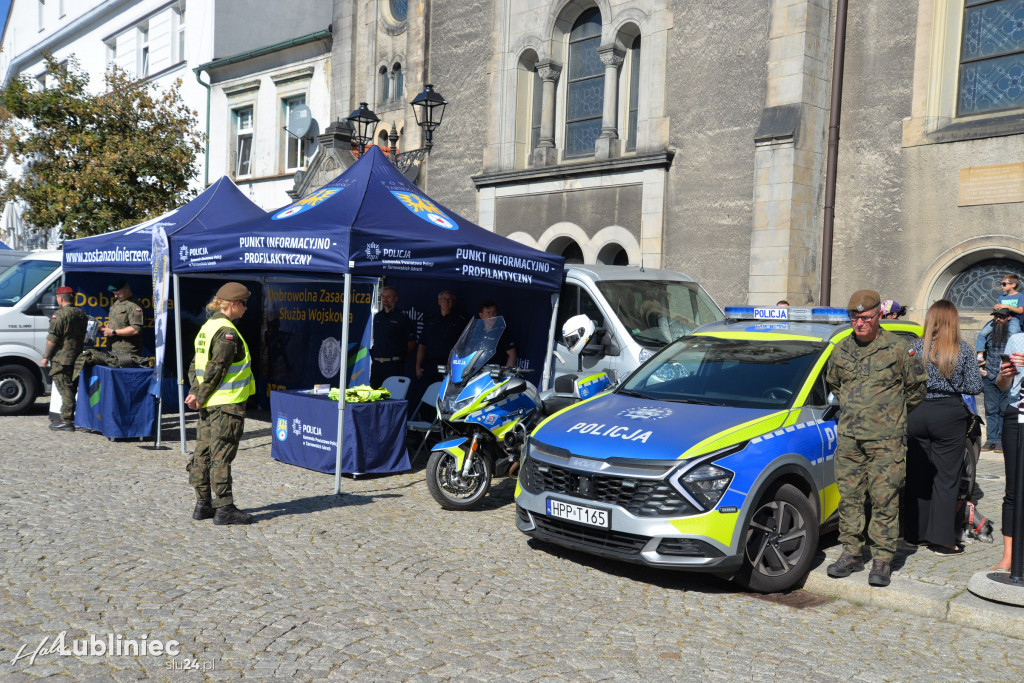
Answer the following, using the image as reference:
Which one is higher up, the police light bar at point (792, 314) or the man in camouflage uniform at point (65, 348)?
the police light bar at point (792, 314)

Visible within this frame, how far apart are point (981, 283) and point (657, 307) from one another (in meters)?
5.52

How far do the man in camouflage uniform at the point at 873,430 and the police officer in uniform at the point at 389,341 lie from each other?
20.7ft

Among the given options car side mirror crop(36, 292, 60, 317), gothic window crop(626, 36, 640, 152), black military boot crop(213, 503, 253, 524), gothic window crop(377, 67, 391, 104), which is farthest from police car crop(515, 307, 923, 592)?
gothic window crop(377, 67, 391, 104)

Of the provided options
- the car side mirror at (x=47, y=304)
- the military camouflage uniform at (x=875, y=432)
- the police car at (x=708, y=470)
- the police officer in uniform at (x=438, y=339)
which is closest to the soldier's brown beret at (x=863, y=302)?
the military camouflage uniform at (x=875, y=432)

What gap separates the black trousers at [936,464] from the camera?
632cm

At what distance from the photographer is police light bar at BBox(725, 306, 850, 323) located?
704 centimetres

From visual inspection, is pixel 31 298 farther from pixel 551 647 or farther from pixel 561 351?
pixel 551 647

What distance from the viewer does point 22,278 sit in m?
13.1

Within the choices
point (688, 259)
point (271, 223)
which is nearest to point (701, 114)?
point (688, 259)

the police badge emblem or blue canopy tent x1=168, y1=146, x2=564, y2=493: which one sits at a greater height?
blue canopy tent x1=168, y1=146, x2=564, y2=493

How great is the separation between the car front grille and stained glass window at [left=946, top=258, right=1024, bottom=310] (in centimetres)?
898

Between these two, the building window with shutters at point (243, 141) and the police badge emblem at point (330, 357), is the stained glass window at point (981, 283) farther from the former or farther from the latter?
the building window with shutters at point (243, 141)

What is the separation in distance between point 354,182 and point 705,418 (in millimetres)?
5055

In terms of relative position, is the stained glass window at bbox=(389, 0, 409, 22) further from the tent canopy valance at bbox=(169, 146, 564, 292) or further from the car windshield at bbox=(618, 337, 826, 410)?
the car windshield at bbox=(618, 337, 826, 410)
